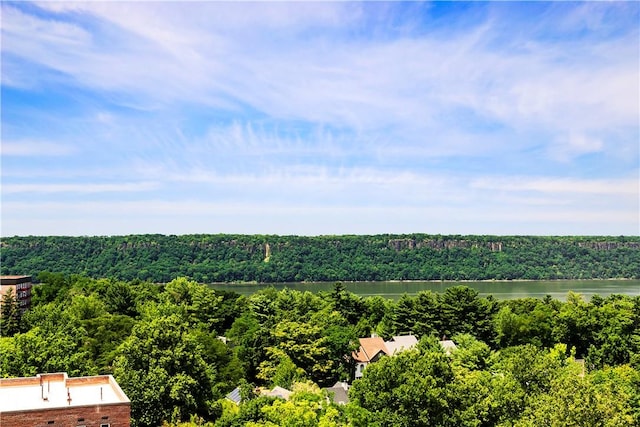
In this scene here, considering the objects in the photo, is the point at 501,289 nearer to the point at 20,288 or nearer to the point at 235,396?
the point at 20,288

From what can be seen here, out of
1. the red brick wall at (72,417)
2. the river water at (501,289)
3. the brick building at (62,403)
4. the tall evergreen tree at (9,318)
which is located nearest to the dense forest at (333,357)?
the tall evergreen tree at (9,318)

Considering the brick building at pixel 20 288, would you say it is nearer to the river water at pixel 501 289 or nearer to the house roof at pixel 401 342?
the house roof at pixel 401 342

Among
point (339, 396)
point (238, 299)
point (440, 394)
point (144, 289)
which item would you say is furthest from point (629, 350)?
point (144, 289)

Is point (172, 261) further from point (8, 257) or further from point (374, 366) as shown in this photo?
point (374, 366)

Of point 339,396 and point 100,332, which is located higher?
point 100,332

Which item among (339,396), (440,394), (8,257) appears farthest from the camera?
(8,257)

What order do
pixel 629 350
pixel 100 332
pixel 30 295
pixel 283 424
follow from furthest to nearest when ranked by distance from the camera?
pixel 30 295
pixel 629 350
pixel 100 332
pixel 283 424
